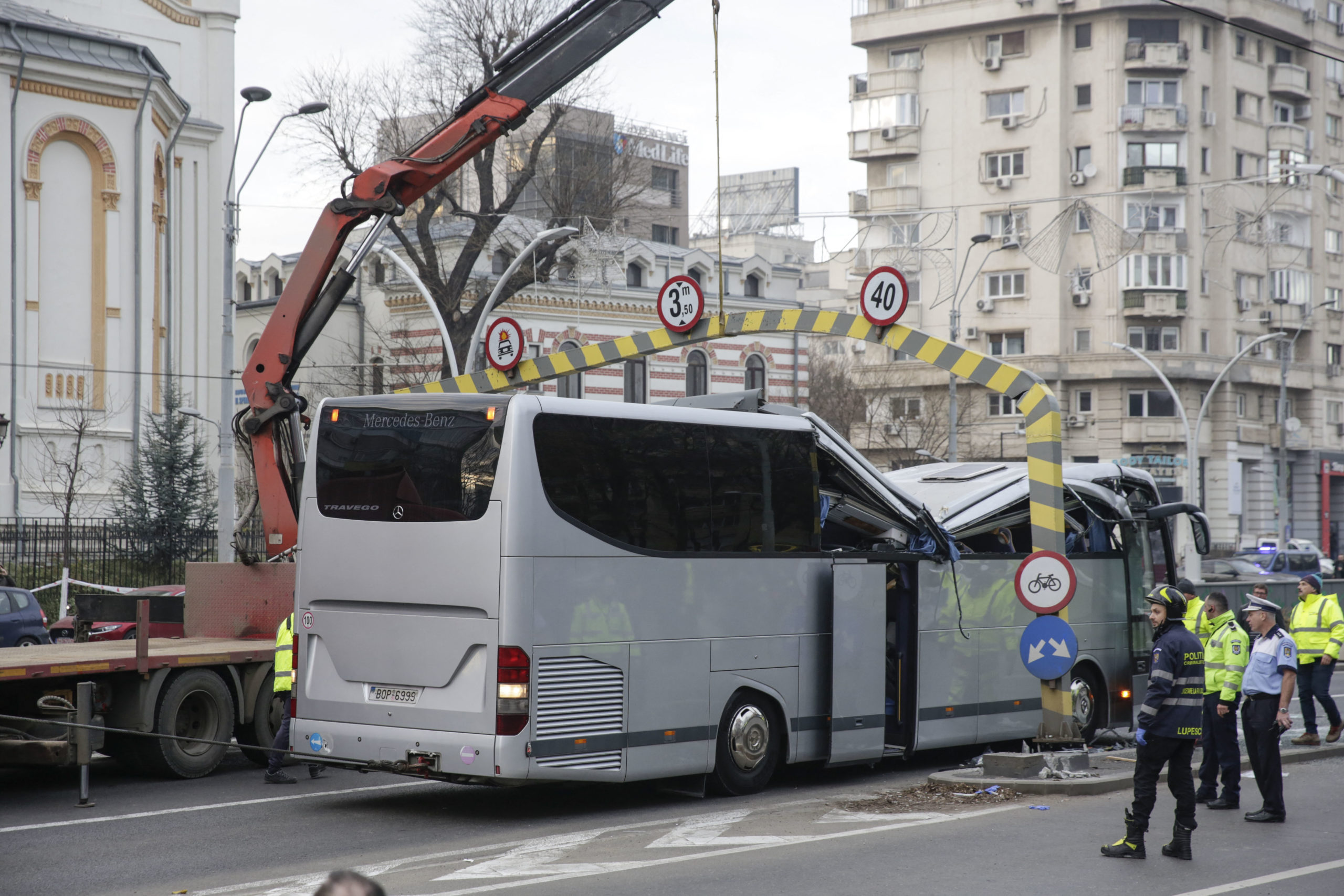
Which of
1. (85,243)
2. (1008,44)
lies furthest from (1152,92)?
(85,243)

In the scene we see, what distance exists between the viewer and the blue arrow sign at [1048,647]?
500 inches

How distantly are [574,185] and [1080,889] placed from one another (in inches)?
1221

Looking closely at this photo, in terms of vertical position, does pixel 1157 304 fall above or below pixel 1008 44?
below

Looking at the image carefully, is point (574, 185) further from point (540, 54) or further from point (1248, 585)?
point (540, 54)

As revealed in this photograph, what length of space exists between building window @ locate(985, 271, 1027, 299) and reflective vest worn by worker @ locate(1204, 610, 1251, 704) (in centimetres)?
5384

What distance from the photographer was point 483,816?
11.4 metres

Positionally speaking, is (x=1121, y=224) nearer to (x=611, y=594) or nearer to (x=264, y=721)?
(x=264, y=721)

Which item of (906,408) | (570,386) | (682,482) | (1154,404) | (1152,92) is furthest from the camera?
(1152,92)

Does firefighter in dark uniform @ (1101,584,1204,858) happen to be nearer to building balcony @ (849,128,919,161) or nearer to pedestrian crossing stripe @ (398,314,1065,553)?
pedestrian crossing stripe @ (398,314,1065,553)

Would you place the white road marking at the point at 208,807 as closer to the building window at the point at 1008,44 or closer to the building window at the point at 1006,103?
the building window at the point at 1006,103

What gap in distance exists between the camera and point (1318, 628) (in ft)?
54.9

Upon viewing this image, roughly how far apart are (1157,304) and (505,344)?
51.7m

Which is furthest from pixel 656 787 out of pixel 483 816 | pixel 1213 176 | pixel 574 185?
pixel 1213 176

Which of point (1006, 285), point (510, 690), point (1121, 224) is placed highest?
point (1121, 224)
